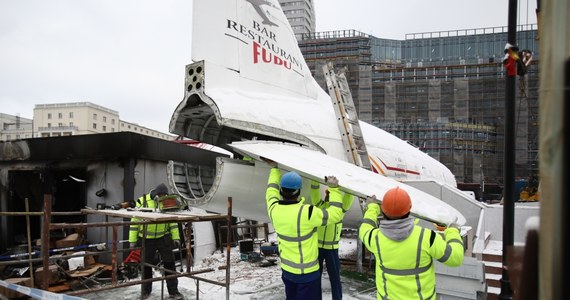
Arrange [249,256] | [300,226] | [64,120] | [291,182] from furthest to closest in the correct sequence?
[64,120]
[249,256]
[291,182]
[300,226]

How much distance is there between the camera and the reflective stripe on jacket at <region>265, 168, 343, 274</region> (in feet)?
14.4

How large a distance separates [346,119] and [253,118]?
2250mm

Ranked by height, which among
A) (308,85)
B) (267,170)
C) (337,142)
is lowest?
(267,170)

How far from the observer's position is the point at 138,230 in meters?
7.07

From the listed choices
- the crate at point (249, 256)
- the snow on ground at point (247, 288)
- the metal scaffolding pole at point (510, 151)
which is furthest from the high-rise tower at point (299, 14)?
the metal scaffolding pole at point (510, 151)

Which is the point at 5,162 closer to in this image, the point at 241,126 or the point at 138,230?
the point at 138,230

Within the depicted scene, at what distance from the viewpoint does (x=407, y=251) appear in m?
3.29

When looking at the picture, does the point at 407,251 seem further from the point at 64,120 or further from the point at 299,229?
the point at 64,120

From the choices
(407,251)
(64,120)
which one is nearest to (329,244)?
(407,251)

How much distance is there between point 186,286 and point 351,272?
10.8ft

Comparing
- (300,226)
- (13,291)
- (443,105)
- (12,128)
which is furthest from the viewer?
(12,128)

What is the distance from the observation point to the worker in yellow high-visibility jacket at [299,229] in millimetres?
4391

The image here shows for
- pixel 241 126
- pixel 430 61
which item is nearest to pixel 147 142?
pixel 241 126

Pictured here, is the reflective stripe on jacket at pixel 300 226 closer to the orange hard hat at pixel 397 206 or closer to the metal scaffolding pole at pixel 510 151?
the orange hard hat at pixel 397 206
